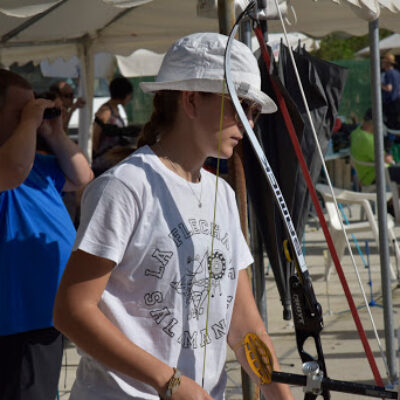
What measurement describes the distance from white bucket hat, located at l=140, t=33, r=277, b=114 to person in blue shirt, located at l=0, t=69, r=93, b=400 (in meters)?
0.80

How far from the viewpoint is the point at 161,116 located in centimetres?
205

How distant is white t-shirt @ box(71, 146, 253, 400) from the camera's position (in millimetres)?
1788

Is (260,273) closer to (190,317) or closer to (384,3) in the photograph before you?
(384,3)

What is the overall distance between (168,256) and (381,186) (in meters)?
2.51

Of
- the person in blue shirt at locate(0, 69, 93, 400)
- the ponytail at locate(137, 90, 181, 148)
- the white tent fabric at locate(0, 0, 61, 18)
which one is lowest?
the person in blue shirt at locate(0, 69, 93, 400)

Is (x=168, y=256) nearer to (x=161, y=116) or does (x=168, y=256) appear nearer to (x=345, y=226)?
(x=161, y=116)

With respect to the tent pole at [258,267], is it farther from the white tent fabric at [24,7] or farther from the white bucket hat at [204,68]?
the white bucket hat at [204,68]

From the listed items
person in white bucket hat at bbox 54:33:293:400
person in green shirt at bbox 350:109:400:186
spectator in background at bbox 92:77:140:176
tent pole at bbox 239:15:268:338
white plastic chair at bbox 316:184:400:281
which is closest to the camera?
person in white bucket hat at bbox 54:33:293:400

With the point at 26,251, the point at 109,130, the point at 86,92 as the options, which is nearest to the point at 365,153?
the point at 86,92

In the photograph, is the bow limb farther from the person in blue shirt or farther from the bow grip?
the person in blue shirt

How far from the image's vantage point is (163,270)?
1.85m

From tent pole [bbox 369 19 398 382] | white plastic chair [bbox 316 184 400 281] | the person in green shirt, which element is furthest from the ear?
the person in green shirt

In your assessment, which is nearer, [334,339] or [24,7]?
[24,7]

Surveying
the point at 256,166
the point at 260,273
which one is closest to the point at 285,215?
the point at 256,166
